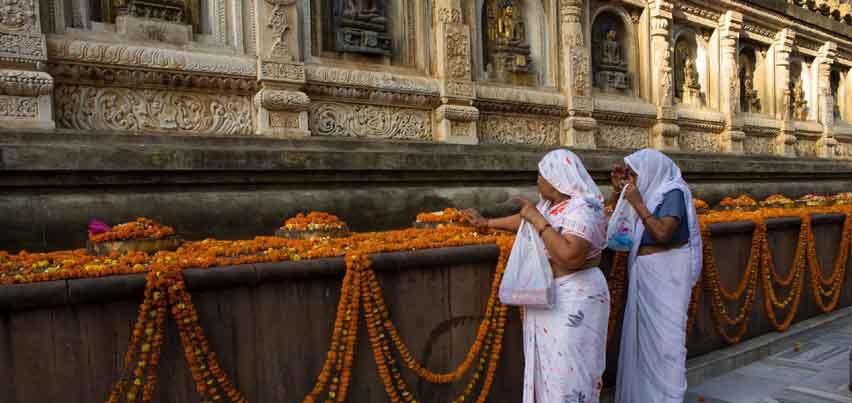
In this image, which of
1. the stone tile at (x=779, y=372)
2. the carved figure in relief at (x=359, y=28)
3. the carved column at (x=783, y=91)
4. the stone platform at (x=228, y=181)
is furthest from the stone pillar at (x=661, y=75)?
the stone tile at (x=779, y=372)

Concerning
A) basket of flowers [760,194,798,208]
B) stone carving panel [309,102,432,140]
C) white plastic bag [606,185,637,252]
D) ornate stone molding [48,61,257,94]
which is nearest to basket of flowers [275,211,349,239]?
white plastic bag [606,185,637,252]

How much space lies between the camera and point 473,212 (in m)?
3.65

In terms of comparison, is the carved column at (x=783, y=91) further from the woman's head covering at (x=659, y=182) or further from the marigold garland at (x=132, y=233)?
the marigold garland at (x=132, y=233)

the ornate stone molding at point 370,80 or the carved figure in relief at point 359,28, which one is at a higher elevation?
the carved figure in relief at point 359,28

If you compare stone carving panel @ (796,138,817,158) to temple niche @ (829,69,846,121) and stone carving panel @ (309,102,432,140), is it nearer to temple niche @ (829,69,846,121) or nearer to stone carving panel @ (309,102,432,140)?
temple niche @ (829,69,846,121)

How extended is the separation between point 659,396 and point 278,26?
16.6 ft

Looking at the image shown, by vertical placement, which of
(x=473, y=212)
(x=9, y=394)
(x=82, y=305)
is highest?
(x=473, y=212)

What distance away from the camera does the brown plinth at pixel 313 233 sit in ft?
13.0

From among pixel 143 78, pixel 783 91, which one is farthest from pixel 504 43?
pixel 783 91

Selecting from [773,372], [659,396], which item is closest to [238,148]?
[659,396]

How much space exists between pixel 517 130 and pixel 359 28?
2.91 m

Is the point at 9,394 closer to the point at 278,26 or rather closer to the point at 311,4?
the point at 278,26

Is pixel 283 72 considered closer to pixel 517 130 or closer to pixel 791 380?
pixel 517 130

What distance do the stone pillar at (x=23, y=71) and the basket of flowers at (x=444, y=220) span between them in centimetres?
329
